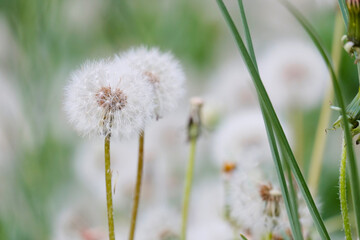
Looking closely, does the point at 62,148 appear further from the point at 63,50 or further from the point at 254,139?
the point at 254,139

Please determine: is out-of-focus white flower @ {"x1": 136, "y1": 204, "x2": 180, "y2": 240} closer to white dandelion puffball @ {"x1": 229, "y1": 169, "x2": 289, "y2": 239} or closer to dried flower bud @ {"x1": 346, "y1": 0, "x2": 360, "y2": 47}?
white dandelion puffball @ {"x1": 229, "y1": 169, "x2": 289, "y2": 239}

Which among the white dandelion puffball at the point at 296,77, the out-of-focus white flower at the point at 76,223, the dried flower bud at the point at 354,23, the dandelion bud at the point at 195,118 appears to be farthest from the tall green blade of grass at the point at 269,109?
the white dandelion puffball at the point at 296,77

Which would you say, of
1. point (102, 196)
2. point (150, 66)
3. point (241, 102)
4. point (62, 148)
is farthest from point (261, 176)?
point (62, 148)

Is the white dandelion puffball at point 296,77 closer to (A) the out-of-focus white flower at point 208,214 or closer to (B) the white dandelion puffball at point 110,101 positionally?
(A) the out-of-focus white flower at point 208,214

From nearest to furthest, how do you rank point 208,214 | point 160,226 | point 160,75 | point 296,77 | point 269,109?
point 269,109, point 160,75, point 160,226, point 208,214, point 296,77

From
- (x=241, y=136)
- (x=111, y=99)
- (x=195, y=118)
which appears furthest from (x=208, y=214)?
(x=111, y=99)

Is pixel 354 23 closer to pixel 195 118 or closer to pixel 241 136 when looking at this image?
pixel 195 118
